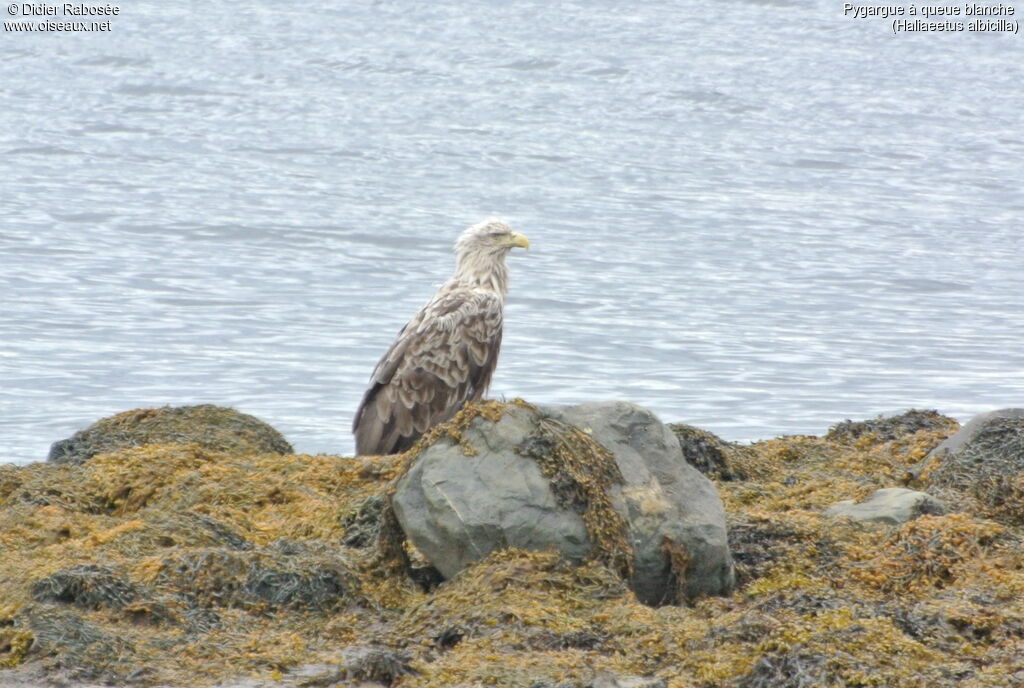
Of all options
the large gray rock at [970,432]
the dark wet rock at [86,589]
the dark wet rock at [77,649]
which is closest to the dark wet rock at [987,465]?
the large gray rock at [970,432]

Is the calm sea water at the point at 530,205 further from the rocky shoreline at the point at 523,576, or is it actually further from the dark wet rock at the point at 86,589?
the dark wet rock at the point at 86,589

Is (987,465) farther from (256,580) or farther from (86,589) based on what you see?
(86,589)

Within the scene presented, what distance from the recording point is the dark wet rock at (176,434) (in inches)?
319

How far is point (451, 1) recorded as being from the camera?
107 feet

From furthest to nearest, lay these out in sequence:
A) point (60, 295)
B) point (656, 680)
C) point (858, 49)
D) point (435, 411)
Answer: point (858, 49), point (60, 295), point (435, 411), point (656, 680)

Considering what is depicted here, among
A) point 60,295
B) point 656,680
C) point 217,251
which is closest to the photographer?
point 656,680

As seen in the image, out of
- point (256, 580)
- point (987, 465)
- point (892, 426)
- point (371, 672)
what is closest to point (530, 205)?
point (892, 426)

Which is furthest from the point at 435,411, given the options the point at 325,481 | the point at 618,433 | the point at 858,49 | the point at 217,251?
the point at 858,49

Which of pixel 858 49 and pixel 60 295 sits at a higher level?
pixel 858 49

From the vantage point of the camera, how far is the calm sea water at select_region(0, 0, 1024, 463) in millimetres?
14516

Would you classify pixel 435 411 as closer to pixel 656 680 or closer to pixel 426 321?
pixel 426 321

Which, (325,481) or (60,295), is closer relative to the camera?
(325,481)

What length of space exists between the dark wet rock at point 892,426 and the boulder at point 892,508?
1.99m

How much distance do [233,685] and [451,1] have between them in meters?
28.8
